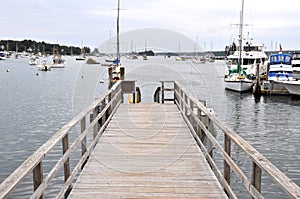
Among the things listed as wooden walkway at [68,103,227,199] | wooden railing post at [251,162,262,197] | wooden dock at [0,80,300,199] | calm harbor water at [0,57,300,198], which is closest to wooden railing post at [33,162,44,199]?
wooden dock at [0,80,300,199]

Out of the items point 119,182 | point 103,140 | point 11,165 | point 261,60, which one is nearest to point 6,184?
point 119,182

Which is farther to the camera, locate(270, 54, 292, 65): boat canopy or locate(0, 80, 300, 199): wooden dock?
locate(270, 54, 292, 65): boat canopy

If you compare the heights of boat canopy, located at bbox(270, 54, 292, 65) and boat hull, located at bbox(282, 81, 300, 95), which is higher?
boat canopy, located at bbox(270, 54, 292, 65)

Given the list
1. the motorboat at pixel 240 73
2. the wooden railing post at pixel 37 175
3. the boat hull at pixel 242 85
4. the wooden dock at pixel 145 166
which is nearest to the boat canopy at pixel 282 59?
the motorboat at pixel 240 73

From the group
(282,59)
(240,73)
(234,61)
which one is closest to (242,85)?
(282,59)

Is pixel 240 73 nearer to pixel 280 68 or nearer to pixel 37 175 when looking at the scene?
pixel 280 68

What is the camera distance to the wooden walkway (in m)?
4.86

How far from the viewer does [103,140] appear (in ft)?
25.3

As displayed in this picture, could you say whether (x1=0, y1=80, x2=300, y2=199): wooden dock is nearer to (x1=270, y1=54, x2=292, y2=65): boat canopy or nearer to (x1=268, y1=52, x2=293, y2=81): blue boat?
(x1=268, y1=52, x2=293, y2=81): blue boat

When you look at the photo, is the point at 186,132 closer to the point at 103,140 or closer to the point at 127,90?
A: the point at 103,140

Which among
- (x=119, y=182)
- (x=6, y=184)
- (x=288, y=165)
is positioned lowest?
(x=288, y=165)

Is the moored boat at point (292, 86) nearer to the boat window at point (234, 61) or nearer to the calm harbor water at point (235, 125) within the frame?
the calm harbor water at point (235, 125)

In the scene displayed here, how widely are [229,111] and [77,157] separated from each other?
1589 centimetres

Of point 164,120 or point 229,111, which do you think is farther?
point 229,111
